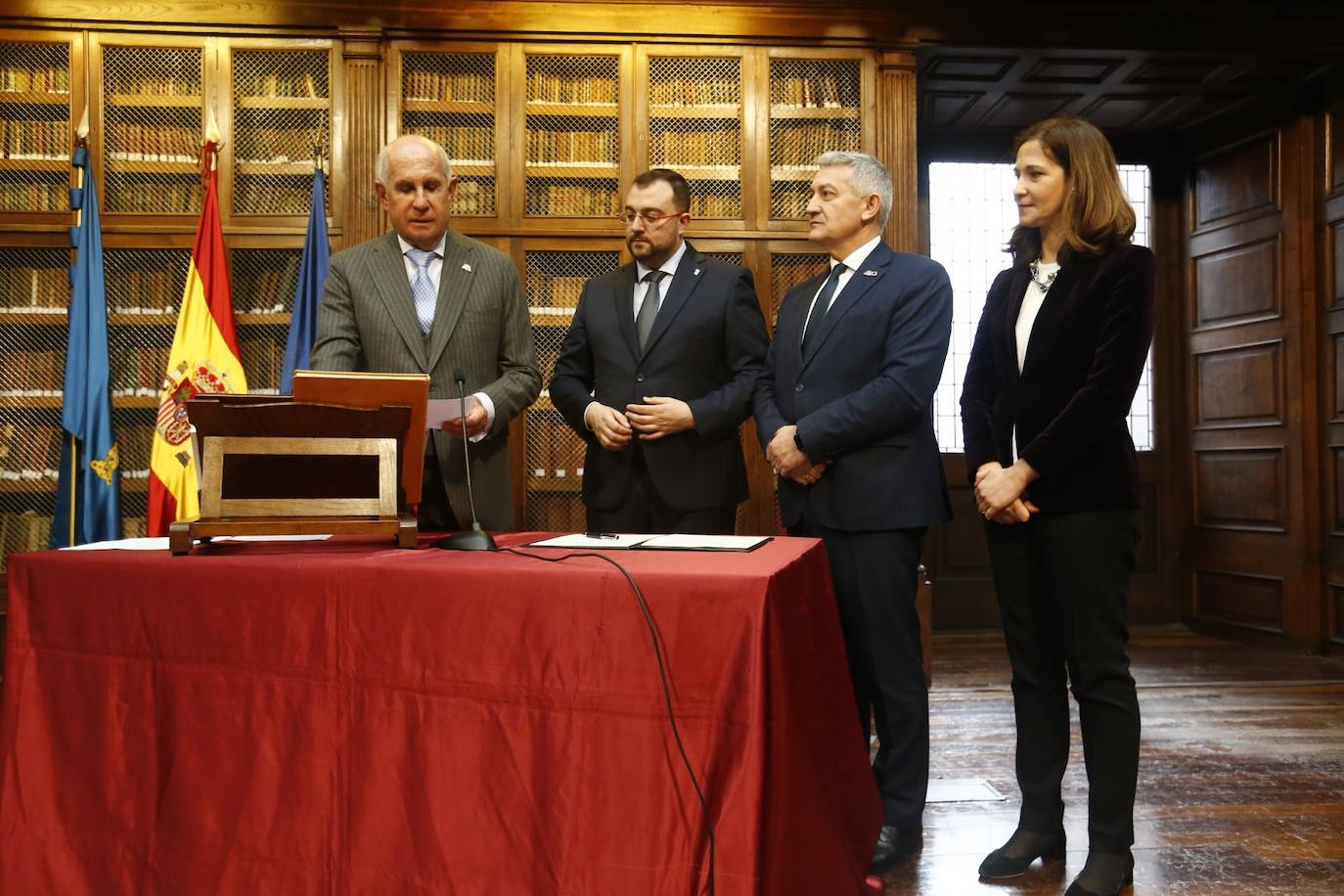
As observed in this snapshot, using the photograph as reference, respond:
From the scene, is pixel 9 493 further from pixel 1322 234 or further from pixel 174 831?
pixel 1322 234

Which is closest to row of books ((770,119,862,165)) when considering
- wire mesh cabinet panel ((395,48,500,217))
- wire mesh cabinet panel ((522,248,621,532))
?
wire mesh cabinet panel ((522,248,621,532))

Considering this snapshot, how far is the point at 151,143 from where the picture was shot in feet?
15.6

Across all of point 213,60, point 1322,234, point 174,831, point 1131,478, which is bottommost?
point 174,831

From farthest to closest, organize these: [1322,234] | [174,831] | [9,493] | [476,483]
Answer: [1322,234]
[9,493]
[476,483]
[174,831]

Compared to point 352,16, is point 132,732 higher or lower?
lower

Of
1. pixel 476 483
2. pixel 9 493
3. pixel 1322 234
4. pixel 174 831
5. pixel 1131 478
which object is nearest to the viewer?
pixel 174 831

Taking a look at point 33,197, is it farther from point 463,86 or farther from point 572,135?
point 572,135

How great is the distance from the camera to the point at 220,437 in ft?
5.85

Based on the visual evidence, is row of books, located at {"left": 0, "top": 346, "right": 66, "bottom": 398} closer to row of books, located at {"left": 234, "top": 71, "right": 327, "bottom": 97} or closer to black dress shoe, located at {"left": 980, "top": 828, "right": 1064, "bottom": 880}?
row of books, located at {"left": 234, "top": 71, "right": 327, "bottom": 97}

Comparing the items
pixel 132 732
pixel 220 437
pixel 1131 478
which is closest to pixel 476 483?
pixel 220 437

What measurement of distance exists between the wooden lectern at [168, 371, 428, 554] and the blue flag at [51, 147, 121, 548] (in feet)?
10.2

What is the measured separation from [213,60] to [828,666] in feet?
14.5

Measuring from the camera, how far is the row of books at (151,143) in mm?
4746

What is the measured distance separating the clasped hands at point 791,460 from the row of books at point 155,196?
11.8ft
